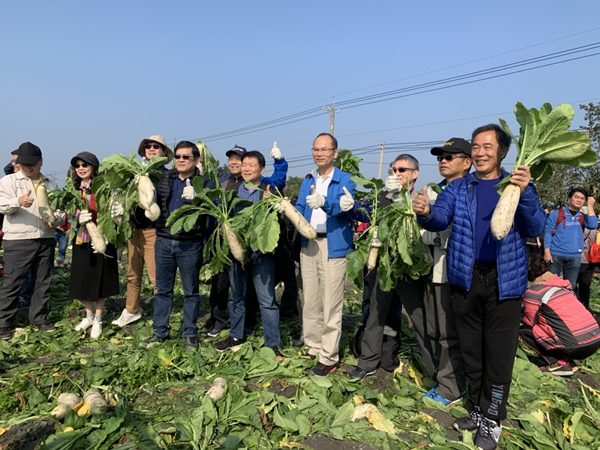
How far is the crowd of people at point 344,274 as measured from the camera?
10.8 feet

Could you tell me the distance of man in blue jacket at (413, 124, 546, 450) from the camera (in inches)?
126

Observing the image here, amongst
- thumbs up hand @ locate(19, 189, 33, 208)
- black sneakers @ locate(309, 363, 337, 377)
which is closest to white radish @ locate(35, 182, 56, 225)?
thumbs up hand @ locate(19, 189, 33, 208)

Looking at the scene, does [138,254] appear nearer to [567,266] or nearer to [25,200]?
[25,200]

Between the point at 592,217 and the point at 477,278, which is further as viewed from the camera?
the point at 592,217

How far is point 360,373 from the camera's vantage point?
174 inches

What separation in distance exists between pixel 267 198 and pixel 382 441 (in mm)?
2572

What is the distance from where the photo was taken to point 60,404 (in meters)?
3.41

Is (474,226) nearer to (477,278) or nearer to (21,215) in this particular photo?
(477,278)

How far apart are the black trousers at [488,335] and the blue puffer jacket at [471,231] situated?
96mm

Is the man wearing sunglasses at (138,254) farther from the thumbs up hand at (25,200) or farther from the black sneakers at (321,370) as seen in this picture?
the black sneakers at (321,370)

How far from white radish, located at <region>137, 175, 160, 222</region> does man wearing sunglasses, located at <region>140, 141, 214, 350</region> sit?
0.14 m

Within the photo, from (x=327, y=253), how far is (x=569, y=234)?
5379 millimetres

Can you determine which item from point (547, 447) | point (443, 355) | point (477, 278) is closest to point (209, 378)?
point (443, 355)

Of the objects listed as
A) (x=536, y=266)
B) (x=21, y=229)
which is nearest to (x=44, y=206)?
(x=21, y=229)
